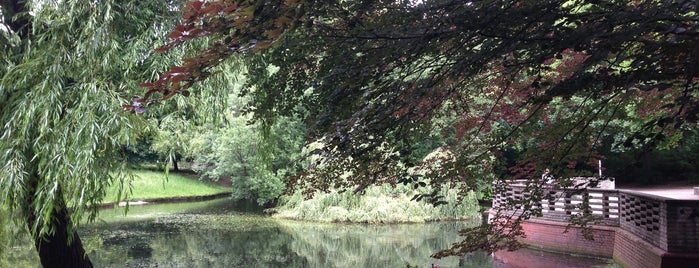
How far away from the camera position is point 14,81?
15.9 feet

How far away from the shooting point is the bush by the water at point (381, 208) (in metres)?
16.6

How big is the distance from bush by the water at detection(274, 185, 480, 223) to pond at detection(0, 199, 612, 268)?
395mm

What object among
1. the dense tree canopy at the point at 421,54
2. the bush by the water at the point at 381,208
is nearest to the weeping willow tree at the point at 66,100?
the dense tree canopy at the point at 421,54

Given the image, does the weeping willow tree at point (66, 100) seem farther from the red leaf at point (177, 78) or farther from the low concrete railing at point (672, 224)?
the low concrete railing at point (672, 224)

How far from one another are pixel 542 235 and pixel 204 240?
7727 millimetres

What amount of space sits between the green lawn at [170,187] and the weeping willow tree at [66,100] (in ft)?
62.9

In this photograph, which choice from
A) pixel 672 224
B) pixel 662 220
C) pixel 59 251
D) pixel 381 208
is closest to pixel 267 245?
pixel 381 208

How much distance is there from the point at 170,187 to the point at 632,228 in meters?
21.4

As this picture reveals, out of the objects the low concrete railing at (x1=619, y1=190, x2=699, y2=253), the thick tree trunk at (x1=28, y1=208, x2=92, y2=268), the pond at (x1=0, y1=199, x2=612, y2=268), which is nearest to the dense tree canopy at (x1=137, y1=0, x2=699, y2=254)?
the thick tree trunk at (x1=28, y1=208, x2=92, y2=268)

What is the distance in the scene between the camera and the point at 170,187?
85.8ft

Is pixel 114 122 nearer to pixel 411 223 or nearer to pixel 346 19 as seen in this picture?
pixel 346 19

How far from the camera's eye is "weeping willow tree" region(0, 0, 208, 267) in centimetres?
429

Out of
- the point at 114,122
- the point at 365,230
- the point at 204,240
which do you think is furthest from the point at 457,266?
the point at 114,122

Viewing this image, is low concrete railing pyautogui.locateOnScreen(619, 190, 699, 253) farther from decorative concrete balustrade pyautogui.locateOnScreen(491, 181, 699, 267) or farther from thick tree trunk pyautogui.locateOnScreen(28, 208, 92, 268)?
thick tree trunk pyautogui.locateOnScreen(28, 208, 92, 268)
